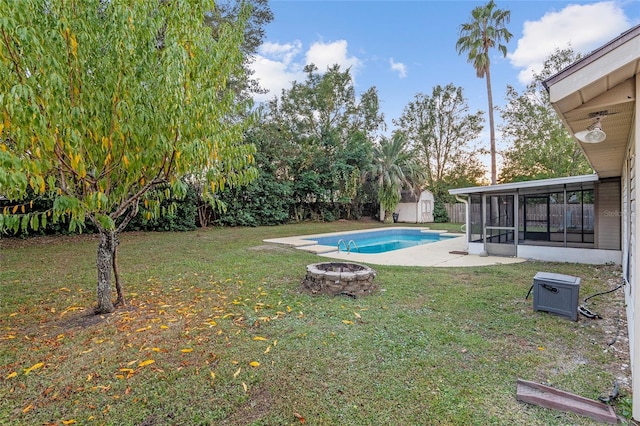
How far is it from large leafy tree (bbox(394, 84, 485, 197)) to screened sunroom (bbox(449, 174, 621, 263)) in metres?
17.2

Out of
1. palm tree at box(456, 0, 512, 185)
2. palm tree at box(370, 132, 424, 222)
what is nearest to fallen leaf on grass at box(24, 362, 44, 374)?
palm tree at box(456, 0, 512, 185)

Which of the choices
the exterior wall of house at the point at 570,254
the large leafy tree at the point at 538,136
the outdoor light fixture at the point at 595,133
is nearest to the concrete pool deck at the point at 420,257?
the exterior wall of house at the point at 570,254

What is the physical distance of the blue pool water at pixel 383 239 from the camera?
1425 cm

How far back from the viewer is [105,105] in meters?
3.69

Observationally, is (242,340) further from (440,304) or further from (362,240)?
(362,240)

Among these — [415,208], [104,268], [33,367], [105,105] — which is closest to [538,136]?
[415,208]

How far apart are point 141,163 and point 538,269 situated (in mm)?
8789

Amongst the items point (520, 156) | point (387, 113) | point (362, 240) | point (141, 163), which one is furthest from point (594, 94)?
point (387, 113)

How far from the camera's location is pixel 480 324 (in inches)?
167

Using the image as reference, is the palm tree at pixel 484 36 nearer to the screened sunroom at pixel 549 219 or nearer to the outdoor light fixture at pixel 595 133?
the screened sunroom at pixel 549 219

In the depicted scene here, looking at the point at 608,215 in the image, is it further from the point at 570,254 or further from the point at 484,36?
the point at 484,36

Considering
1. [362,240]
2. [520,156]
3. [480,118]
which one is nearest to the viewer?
[362,240]

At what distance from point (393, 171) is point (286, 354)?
20.9 m

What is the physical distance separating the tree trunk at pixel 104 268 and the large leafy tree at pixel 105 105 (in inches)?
0.6
